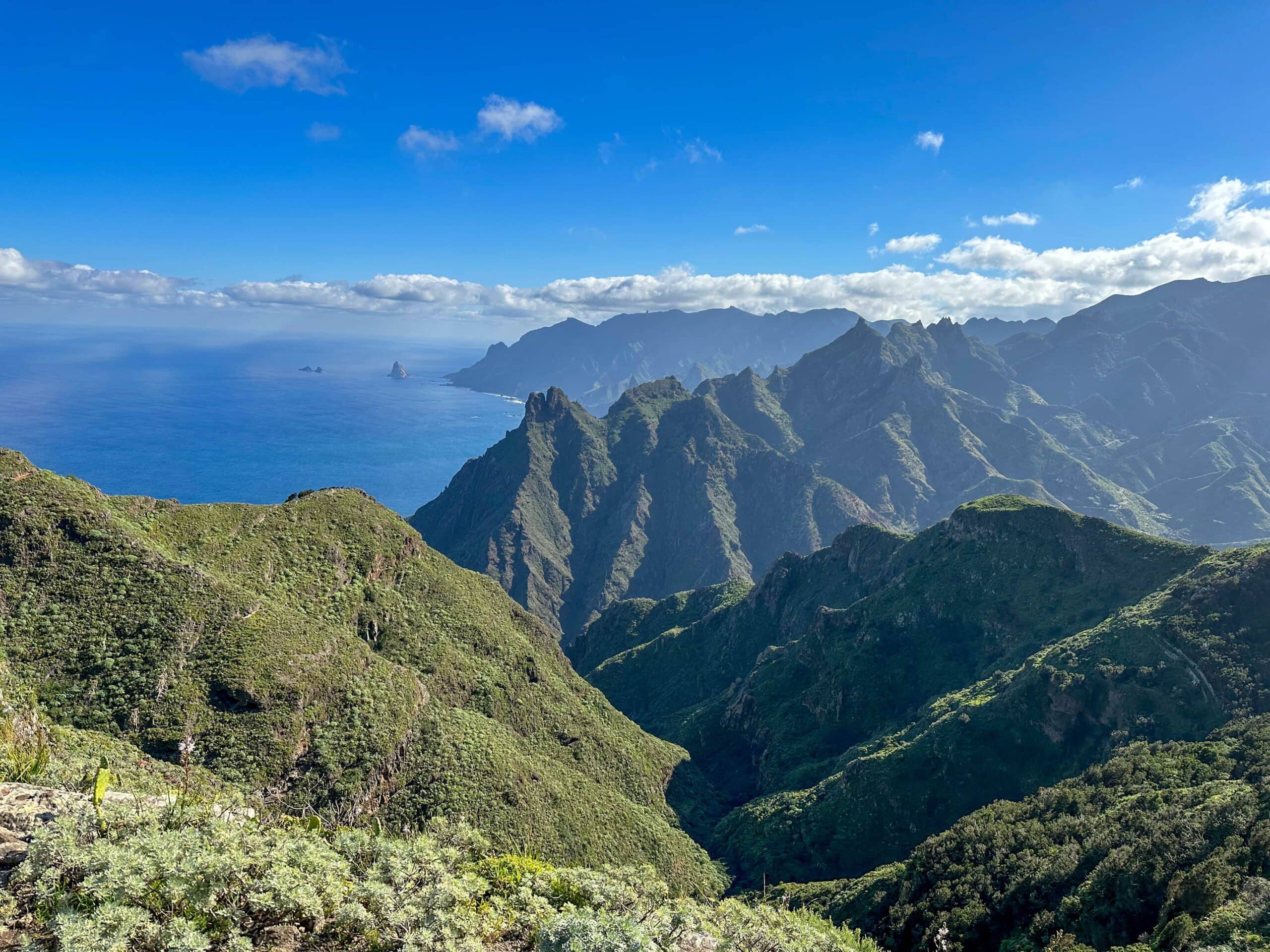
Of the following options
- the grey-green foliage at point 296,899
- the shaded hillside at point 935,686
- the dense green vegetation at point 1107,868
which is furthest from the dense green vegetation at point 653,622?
the grey-green foliage at point 296,899

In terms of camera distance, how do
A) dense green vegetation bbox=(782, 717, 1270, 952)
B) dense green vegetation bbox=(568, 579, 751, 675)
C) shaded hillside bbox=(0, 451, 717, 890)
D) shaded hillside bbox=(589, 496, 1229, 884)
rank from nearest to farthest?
dense green vegetation bbox=(782, 717, 1270, 952) < shaded hillside bbox=(0, 451, 717, 890) < shaded hillside bbox=(589, 496, 1229, 884) < dense green vegetation bbox=(568, 579, 751, 675)

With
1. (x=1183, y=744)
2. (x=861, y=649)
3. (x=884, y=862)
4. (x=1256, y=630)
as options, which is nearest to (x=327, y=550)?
(x=884, y=862)

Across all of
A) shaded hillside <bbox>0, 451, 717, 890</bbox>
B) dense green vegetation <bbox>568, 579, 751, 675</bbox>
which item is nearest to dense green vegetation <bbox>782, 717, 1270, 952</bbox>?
shaded hillside <bbox>0, 451, 717, 890</bbox>

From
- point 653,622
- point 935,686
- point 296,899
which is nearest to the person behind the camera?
point 296,899

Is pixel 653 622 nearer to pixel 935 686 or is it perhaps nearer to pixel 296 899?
pixel 935 686

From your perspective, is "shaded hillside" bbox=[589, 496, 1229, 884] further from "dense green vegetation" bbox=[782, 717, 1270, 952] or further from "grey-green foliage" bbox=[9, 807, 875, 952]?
"grey-green foliage" bbox=[9, 807, 875, 952]

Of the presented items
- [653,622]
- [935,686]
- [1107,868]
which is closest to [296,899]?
[1107,868]
